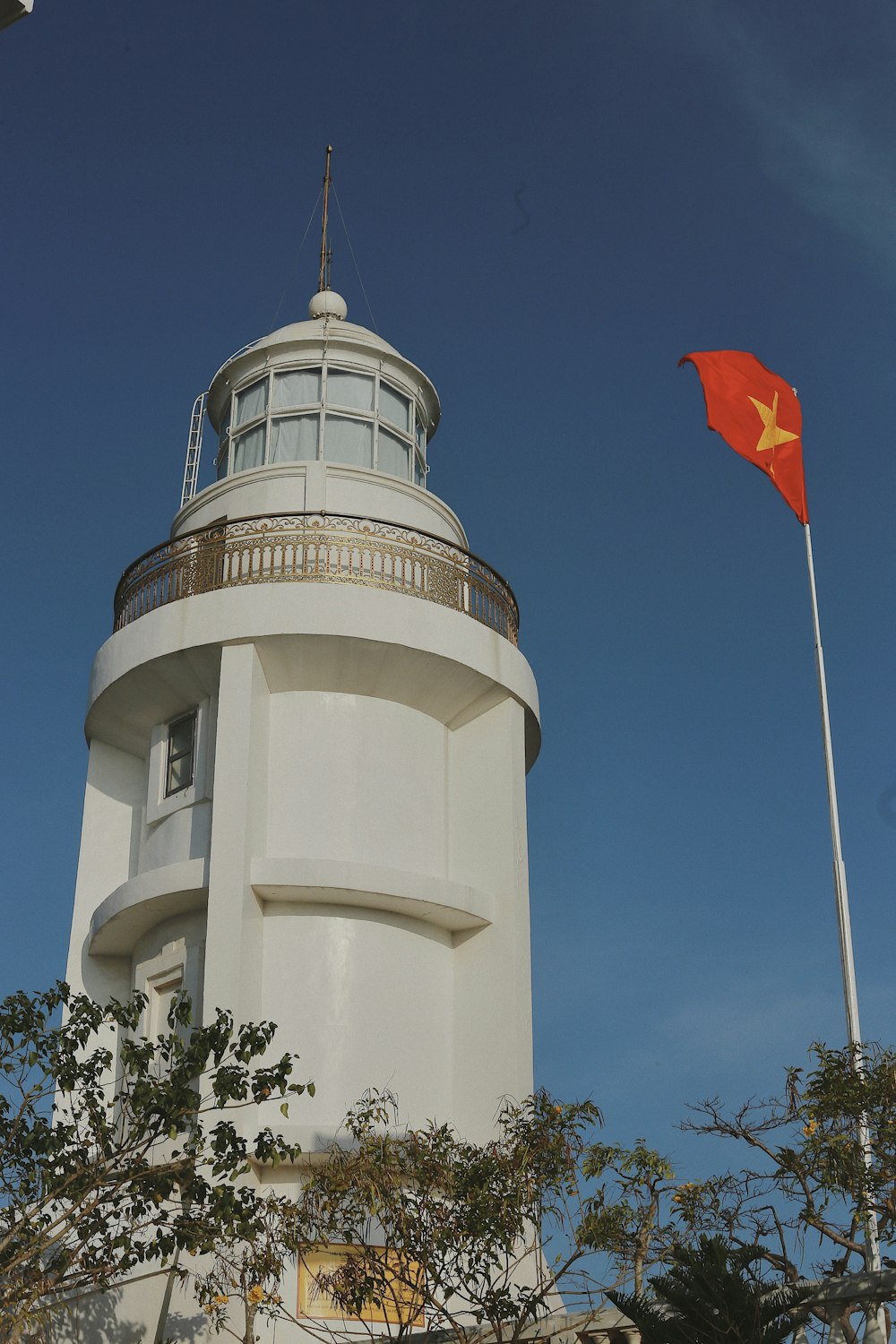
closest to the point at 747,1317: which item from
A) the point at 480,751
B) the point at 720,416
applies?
the point at 480,751

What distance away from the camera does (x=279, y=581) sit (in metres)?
21.1

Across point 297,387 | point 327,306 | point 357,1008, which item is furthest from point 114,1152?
point 327,306

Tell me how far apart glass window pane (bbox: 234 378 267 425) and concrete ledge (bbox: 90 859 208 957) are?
26.2 feet

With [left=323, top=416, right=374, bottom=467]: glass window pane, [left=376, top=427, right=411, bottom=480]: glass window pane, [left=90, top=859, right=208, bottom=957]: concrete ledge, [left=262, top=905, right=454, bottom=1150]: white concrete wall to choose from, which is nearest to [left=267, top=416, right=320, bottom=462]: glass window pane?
[left=323, top=416, right=374, bottom=467]: glass window pane

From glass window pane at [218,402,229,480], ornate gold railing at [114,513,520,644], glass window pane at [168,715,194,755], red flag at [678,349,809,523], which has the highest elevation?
glass window pane at [218,402,229,480]

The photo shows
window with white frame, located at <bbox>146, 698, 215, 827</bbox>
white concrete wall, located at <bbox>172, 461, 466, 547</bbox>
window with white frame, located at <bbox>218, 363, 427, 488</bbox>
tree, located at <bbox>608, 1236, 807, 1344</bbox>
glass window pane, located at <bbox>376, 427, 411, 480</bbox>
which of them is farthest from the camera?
glass window pane, located at <bbox>376, 427, 411, 480</bbox>

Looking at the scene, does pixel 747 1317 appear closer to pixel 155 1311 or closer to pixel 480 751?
pixel 155 1311

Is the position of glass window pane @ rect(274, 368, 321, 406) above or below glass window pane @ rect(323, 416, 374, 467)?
above

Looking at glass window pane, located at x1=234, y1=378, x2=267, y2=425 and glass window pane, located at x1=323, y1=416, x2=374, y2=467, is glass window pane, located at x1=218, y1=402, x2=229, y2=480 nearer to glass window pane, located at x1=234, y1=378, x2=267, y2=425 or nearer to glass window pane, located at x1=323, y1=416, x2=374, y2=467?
glass window pane, located at x1=234, y1=378, x2=267, y2=425

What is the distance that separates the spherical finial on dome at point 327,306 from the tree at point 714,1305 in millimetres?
18089

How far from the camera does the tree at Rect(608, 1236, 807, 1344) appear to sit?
1162cm

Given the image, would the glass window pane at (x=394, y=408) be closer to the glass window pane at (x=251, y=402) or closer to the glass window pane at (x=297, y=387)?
the glass window pane at (x=297, y=387)

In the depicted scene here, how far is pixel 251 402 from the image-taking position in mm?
25000

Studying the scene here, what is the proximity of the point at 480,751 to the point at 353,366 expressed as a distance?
6.78 meters
